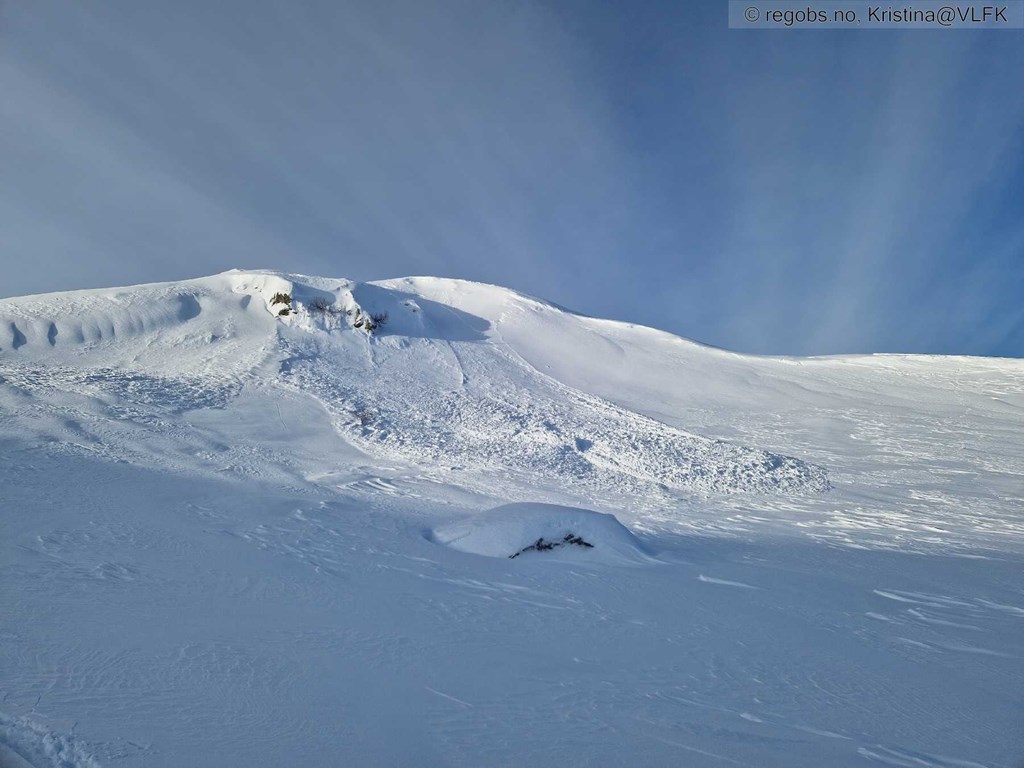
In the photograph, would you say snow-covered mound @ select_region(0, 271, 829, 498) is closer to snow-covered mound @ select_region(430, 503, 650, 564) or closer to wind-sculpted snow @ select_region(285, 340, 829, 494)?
wind-sculpted snow @ select_region(285, 340, 829, 494)

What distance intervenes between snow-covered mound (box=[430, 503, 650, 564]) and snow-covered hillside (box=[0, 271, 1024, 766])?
50 mm

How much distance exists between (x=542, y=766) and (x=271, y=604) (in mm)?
3696

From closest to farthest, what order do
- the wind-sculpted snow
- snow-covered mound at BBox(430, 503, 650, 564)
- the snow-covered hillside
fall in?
1. the snow-covered hillside
2. snow-covered mound at BBox(430, 503, 650, 564)
3. the wind-sculpted snow

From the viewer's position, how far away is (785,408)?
23438 mm

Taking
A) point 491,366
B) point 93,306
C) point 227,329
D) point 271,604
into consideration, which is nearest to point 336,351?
point 227,329

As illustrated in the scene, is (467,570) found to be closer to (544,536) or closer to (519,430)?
(544,536)

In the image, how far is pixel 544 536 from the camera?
8.59m

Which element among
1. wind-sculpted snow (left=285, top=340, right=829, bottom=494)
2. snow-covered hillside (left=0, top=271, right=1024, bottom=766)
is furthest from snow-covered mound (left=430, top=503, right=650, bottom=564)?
wind-sculpted snow (left=285, top=340, right=829, bottom=494)

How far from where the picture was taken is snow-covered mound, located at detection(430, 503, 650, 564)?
8438mm

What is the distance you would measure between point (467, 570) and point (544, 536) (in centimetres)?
165

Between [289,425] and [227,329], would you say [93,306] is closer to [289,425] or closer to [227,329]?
[227,329]

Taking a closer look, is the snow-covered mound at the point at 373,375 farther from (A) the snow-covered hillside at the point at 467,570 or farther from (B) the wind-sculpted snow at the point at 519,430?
(A) the snow-covered hillside at the point at 467,570

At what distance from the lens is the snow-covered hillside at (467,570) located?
12.6ft

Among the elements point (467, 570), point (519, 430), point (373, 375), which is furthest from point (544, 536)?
point (373, 375)
